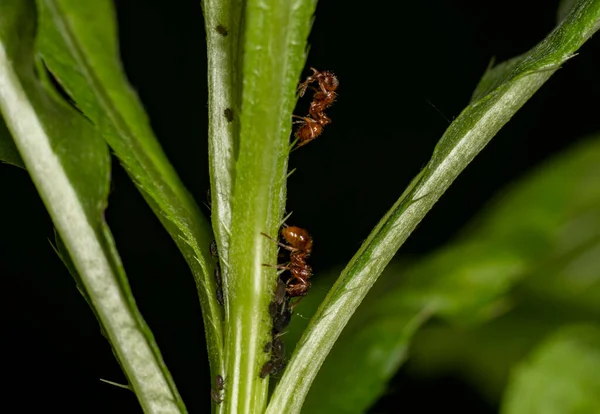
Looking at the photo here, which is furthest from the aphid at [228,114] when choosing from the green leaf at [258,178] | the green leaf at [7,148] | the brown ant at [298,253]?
the brown ant at [298,253]

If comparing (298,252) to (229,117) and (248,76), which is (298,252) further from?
(248,76)

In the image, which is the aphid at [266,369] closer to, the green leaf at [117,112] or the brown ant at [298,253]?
the green leaf at [117,112]

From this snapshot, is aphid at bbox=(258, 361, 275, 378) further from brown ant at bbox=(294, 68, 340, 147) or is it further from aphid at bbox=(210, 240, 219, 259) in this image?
brown ant at bbox=(294, 68, 340, 147)

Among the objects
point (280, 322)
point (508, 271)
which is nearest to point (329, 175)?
point (508, 271)

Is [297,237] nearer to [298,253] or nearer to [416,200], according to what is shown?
[298,253]

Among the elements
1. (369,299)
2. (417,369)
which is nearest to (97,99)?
(369,299)

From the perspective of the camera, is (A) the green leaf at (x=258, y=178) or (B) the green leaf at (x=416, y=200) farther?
(B) the green leaf at (x=416, y=200)
